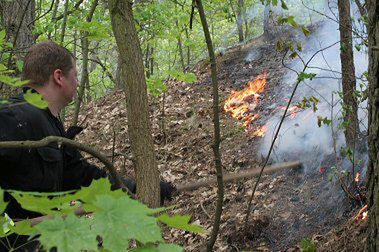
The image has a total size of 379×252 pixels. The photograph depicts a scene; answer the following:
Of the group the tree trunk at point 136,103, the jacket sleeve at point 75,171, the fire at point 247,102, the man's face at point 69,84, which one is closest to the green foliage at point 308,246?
the tree trunk at point 136,103

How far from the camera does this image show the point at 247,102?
1034 centimetres

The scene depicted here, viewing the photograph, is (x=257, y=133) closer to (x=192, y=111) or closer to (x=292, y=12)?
(x=192, y=111)

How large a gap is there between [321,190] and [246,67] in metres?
7.06

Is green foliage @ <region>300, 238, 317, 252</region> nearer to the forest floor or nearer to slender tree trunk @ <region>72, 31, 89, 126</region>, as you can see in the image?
the forest floor

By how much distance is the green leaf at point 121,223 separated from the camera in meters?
1.06

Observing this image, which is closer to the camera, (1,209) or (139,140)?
(1,209)

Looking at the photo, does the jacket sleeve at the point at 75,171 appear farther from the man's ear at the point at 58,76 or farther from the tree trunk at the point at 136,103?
the man's ear at the point at 58,76

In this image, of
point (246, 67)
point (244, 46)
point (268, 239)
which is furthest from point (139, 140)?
point (244, 46)

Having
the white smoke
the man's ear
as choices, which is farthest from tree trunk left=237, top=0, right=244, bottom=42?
the man's ear

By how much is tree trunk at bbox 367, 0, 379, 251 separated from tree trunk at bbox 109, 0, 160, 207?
73.9 inches

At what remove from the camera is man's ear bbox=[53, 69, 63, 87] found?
3.17 m

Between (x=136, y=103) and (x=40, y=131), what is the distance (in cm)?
112

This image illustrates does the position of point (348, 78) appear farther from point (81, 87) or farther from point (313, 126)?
point (81, 87)

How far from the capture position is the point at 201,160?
8477mm
